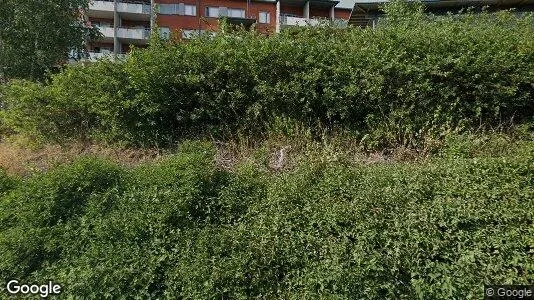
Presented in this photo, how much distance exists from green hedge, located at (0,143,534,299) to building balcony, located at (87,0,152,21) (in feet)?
116

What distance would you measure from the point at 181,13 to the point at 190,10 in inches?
41.6

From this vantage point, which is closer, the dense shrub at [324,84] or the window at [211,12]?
the dense shrub at [324,84]

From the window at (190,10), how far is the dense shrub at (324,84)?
107 feet

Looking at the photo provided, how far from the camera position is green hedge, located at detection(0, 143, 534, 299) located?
3217mm

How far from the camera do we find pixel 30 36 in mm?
13055

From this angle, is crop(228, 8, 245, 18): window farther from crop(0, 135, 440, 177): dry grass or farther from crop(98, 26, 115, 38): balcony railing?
crop(0, 135, 440, 177): dry grass

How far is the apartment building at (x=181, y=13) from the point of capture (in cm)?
3347

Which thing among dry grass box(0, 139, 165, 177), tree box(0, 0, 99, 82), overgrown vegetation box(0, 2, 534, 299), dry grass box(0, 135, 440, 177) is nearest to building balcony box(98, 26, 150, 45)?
tree box(0, 0, 99, 82)

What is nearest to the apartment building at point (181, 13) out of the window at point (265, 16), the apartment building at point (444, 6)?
the window at point (265, 16)

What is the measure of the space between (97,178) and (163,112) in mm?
1898

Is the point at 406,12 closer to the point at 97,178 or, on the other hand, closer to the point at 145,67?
the point at 145,67

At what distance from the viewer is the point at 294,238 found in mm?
3533

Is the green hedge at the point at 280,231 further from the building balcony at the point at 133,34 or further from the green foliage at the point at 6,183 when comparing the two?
the building balcony at the point at 133,34

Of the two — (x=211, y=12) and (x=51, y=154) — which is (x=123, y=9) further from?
(x=51, y=154)
